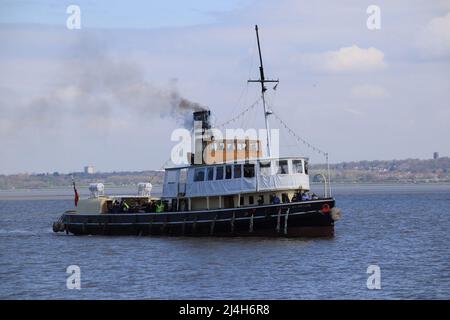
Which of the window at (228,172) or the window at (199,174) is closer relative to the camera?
the window at (228,172)

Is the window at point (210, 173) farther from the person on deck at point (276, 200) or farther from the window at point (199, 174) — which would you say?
the person on deck at point (276, 200)

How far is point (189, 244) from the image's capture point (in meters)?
59.9

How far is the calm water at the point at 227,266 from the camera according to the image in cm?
4194

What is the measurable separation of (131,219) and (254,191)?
11.7m

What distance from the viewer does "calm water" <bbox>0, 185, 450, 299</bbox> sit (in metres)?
41.9

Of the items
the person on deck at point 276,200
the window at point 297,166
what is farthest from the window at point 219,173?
the window at point 297,166

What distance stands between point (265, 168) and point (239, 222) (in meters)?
4.12

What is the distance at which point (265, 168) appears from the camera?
202 feet

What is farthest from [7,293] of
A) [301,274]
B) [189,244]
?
[189,244]

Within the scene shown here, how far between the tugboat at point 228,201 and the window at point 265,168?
0.07 m

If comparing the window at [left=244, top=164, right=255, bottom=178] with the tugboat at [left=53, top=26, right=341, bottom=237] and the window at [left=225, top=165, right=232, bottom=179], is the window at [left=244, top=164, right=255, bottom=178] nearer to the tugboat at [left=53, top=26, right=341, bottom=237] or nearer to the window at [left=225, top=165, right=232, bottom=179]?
the tugboat at [left=53, top=26, right=341, bottom=237]

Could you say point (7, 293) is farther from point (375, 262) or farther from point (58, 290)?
point (375, 262)
